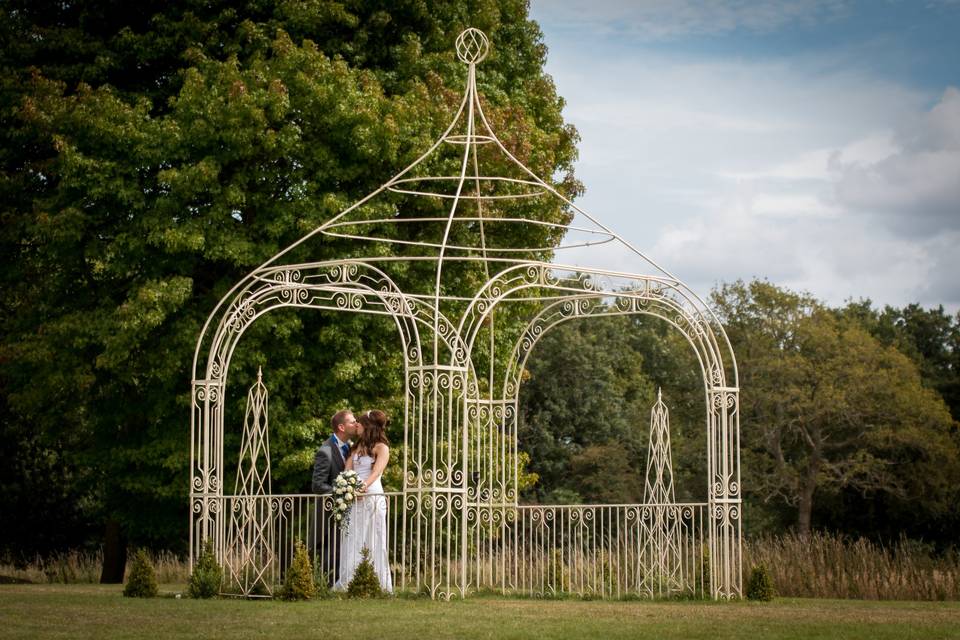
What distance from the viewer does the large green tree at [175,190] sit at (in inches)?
698

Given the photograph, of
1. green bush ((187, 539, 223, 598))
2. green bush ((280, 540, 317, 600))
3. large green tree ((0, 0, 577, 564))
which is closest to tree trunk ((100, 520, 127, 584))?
large green tree ((0, 0, 577, 564))

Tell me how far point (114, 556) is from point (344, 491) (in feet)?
33.6

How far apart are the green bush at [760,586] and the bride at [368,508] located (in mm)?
3669

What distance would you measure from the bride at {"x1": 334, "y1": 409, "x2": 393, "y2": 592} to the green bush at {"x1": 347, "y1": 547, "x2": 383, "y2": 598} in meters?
0.72

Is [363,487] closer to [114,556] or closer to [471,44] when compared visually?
[471,44]

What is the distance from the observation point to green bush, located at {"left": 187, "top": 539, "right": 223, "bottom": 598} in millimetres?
12164

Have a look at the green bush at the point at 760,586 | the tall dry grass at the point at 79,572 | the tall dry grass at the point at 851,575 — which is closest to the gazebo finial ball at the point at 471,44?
the green bush at the point at 760,586

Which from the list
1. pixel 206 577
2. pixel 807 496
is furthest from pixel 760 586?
pixel 807 496

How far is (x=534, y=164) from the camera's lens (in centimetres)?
2034

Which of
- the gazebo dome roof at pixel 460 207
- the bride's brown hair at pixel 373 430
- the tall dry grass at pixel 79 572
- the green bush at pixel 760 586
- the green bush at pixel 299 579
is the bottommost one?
the tall dry grass at pixel 79 572

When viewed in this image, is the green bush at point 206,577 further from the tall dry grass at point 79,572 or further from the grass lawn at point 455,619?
the tall dry grass at point 79,572

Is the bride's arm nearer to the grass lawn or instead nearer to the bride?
the bride

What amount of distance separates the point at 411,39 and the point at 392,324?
5.16m

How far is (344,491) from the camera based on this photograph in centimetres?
1248
